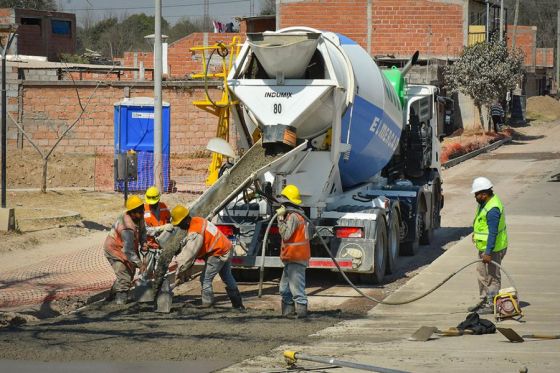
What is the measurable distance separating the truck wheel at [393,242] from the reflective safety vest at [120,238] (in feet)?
14.6

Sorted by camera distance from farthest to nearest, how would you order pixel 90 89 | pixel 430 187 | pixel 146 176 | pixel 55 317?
pixel 90 89 → pixel 146 176 → pixel 430 187 → pixel 55 317

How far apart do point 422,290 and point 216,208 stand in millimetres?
3006

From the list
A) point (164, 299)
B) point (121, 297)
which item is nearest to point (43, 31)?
point (121, 297)

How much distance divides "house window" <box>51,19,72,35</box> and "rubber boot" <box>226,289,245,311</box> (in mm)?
55737

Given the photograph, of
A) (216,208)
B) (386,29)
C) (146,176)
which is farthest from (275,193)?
(386,29)

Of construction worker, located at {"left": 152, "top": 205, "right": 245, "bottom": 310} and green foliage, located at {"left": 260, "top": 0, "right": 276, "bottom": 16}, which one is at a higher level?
green foliage, located at {"left": 260, "top": 0, "right": 276, "bottom": 16}

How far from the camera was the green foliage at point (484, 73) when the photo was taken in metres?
45.5

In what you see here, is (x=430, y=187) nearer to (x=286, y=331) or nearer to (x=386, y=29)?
(x=286, y=331)

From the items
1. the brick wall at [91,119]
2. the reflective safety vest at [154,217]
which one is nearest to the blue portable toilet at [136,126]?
the brick wall at [91,119]

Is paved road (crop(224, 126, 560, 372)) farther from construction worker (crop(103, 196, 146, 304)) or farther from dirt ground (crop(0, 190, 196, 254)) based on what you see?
dirt ground (crop(0, 190, 196, 254))

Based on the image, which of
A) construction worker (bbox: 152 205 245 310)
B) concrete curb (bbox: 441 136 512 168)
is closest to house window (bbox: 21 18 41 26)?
concrete curb (bbox: 441 136 512 168)

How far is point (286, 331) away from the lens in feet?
39.5

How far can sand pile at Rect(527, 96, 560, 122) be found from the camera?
58.8 metres

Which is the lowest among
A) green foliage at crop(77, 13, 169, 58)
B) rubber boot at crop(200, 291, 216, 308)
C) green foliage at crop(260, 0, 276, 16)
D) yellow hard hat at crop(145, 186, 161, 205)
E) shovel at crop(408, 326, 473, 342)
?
rubber boot at crop(200, 291, 216, 308)
